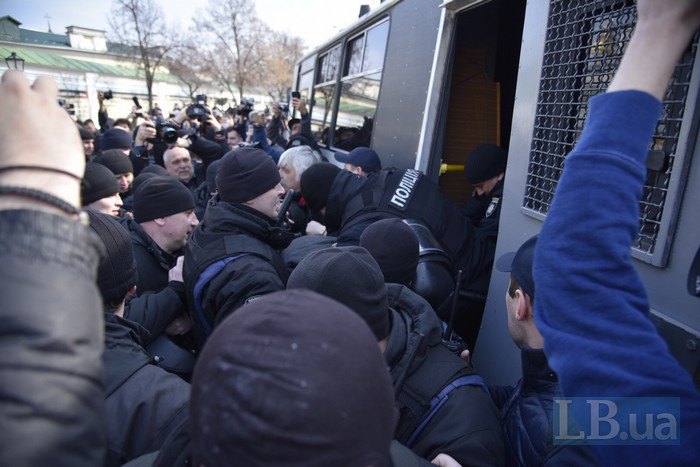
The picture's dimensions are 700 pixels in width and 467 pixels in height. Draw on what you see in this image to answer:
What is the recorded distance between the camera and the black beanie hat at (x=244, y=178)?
2490 mm

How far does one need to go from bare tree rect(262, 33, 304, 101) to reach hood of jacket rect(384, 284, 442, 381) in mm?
27936

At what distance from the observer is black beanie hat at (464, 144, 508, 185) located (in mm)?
3311

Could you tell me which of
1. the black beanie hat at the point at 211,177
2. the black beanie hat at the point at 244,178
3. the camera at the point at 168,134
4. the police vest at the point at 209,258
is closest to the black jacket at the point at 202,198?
the black beanie hat at the point at 211,177

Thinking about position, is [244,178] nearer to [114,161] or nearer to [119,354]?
[119,354]

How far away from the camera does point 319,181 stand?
335 centimetres

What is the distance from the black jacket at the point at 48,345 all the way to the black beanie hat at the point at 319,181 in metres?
2.79

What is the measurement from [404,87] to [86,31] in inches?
1335

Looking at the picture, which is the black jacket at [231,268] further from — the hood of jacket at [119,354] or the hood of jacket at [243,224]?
the hood of jacket at [119,354]

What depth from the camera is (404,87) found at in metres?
3.43

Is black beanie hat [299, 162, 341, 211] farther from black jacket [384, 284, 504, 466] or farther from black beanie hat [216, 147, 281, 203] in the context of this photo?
black jacket [384, 284, 504, 466]

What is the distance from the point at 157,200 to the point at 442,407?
6.97ft

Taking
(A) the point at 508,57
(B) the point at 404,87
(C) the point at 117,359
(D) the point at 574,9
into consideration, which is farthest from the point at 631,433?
(A) the point at 508,57

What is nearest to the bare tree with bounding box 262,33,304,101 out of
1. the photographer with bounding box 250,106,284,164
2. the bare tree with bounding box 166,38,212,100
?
the bare tree with bounding box 166,38,212,100

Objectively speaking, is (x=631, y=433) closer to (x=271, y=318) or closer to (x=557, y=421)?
(x=557, y=421)
